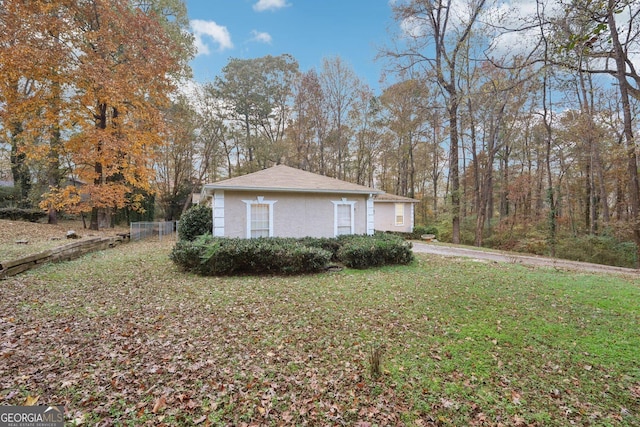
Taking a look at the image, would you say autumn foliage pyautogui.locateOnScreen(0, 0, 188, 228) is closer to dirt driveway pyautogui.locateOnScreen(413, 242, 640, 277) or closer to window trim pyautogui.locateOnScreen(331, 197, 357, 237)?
window trim pyautogui.locateOnScreen(331, 197, 357, 237)

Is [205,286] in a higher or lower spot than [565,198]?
lower

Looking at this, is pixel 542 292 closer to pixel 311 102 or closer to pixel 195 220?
Result: pixel 195 220

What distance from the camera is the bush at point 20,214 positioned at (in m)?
15.6

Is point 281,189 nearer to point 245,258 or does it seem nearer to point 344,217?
point 344,217

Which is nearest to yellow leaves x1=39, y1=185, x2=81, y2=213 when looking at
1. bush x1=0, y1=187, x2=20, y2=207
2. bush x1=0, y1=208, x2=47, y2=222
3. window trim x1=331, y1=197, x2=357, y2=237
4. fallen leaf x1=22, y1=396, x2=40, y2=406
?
bush x1=0, y1=208, x2=47, y2=222

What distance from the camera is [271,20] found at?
14070mm

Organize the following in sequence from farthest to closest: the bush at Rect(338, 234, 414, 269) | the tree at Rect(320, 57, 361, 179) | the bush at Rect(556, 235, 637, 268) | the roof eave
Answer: the tree at Rect(320, 57, 361, 179) < the bush at Rect(556, 235, 637, 268) < the roof eave < the bush at Rect(338, 234, 414, 269)

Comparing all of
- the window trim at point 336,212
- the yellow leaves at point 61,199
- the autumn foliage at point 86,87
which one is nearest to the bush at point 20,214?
the autumn foliage at point 86,87

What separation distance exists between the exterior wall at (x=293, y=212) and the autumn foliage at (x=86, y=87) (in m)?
8.22

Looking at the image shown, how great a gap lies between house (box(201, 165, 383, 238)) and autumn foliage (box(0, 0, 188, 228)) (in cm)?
724

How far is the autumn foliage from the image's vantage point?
450 inches

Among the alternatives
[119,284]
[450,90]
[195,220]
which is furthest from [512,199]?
[119,284]

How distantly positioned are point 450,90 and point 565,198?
40.6 feet

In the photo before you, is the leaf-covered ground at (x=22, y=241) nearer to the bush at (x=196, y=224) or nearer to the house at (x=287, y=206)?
the bush at (x=196, y=224)
